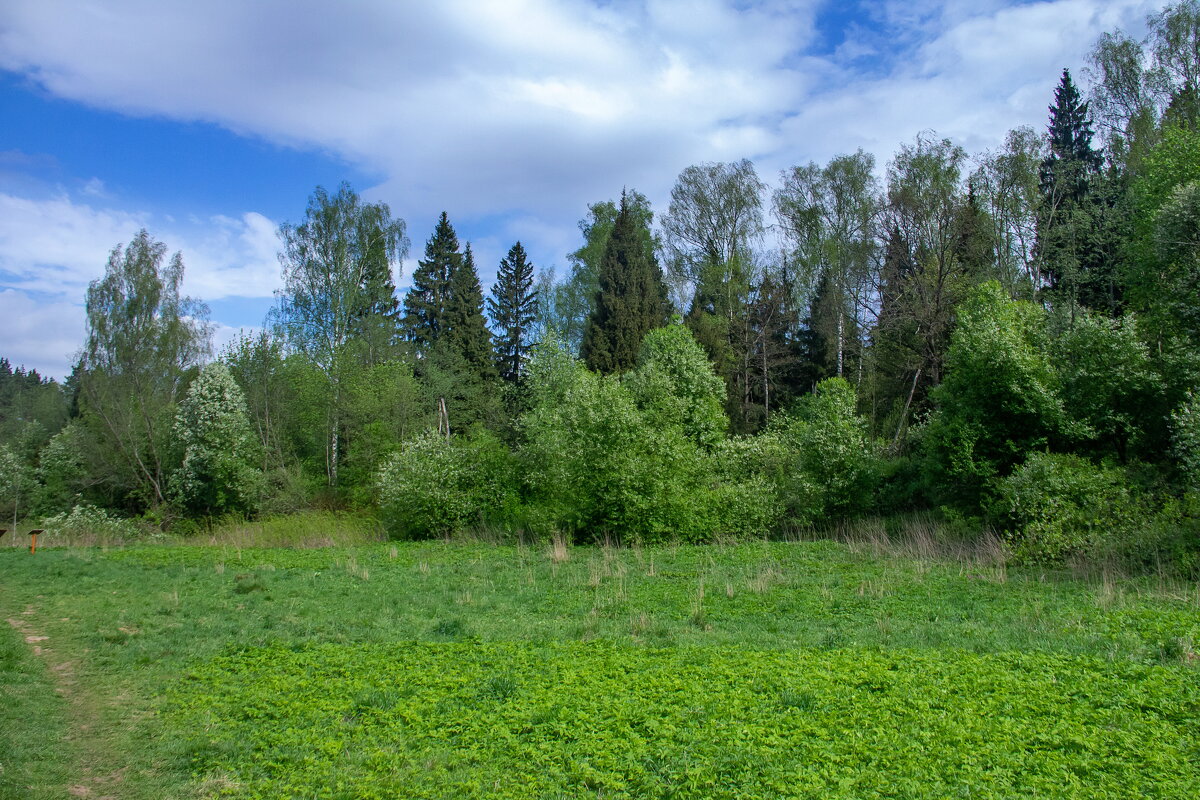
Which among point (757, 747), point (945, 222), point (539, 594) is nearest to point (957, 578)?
point (539, 594)

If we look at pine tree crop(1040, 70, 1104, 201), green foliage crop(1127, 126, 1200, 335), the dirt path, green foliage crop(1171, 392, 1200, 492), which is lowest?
the dirt path

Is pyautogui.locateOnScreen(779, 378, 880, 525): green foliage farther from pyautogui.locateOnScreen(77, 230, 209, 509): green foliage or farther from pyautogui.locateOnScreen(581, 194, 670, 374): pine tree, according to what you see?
pyautogui.locateOnScreen(77, 230, 209, 509): green foliage

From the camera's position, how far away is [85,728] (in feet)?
21.2

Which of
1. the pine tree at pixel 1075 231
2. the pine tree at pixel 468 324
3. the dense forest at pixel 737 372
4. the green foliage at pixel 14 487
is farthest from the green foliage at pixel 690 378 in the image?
the green foliage at pixel 14 487

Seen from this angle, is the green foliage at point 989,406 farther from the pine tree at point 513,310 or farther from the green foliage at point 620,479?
the pine tree at point 513,310

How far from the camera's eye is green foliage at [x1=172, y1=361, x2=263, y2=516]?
34.2m

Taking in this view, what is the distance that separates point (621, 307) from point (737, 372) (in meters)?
9.82

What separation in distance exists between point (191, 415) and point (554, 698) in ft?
113

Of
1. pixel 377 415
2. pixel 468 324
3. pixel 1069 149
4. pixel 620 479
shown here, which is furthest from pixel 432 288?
pixel 1069 149

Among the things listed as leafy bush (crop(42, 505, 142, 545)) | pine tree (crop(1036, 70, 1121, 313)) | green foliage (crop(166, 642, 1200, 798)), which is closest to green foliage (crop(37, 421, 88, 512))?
leafy bush (crop(42, 505, 142, 545))

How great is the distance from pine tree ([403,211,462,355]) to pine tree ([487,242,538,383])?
3.90m

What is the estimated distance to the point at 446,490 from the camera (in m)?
24.7

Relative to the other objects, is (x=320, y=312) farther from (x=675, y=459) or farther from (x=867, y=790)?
(x=867, y=790)

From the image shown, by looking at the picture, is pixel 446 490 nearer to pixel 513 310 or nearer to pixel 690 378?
pixel 690 378
